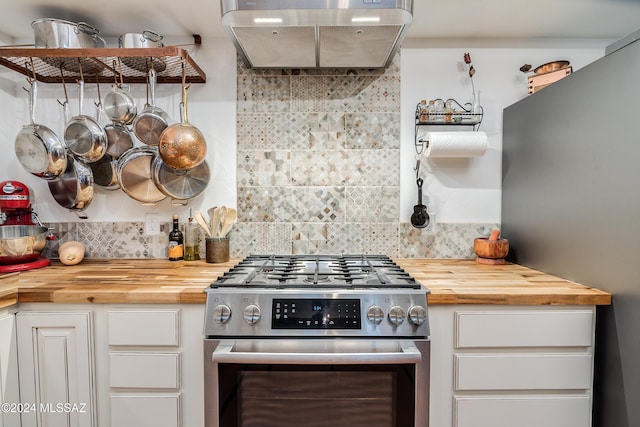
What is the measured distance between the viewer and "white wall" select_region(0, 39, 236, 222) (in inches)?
79.0

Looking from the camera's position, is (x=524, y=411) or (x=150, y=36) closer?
(x=524, y=411)

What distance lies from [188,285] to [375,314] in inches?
28.5

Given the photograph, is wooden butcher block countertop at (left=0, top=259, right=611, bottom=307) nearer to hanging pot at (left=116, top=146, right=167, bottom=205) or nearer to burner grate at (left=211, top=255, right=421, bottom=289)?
burner grate at (left=211, top=255, right=421, bottom=289)

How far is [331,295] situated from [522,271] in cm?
100

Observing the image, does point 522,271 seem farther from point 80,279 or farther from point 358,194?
point 80,279

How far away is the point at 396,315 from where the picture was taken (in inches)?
50.6

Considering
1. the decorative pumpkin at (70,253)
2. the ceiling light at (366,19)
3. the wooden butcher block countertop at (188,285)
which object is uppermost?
the ceiling light at (366,19)

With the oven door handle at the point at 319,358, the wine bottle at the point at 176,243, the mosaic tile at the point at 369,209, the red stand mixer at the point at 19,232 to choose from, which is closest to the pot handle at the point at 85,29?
the red stand mixer at the point at 19,232

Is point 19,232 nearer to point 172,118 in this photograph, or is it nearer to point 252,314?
point 172,118

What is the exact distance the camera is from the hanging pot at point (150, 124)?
6.20ft

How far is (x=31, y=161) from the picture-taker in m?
1.82

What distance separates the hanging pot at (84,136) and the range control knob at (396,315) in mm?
1607

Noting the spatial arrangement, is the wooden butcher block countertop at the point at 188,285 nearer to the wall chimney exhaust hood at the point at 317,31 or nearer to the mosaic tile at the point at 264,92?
the mosaic tile at the point at 264,92

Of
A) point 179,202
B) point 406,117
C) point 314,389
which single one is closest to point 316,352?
point 314,389
